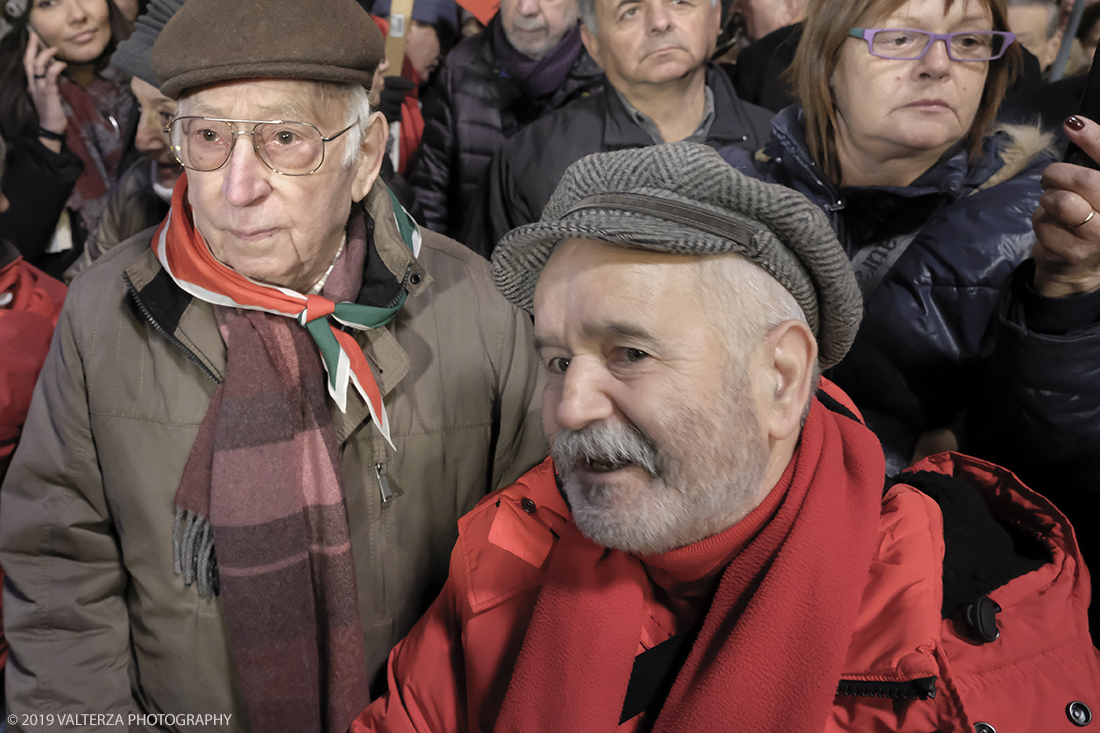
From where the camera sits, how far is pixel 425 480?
1658 millimetres

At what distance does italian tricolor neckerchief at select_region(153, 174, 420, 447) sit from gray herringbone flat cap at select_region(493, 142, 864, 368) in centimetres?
60

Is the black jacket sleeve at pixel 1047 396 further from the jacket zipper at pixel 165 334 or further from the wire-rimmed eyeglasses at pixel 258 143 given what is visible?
the jacket zipper at pixel 165 334

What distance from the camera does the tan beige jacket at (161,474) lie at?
1.48 metres

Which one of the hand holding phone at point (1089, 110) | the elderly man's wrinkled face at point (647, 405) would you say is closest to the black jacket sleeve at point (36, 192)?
the elderly man's wrinkled face at point (647, 405)

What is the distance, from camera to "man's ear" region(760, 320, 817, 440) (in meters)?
1.02

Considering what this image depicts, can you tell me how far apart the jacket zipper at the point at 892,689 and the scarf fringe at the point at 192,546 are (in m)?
1.19

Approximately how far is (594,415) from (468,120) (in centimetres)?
229

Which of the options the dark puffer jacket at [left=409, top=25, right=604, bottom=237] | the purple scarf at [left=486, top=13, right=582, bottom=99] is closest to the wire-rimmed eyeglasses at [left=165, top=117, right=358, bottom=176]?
the dark puffer jacket at [left=409, top=25, right=604, bottom=237]

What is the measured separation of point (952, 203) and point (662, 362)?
3.19ft

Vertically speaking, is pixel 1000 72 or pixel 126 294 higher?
pixel 1000 72

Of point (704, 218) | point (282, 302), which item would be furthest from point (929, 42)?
point (282, 302)

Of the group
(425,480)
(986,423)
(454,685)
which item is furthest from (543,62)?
(454,685)

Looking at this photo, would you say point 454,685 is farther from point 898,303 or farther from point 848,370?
point 898,303

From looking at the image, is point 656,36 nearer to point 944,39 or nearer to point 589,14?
point 589,14
